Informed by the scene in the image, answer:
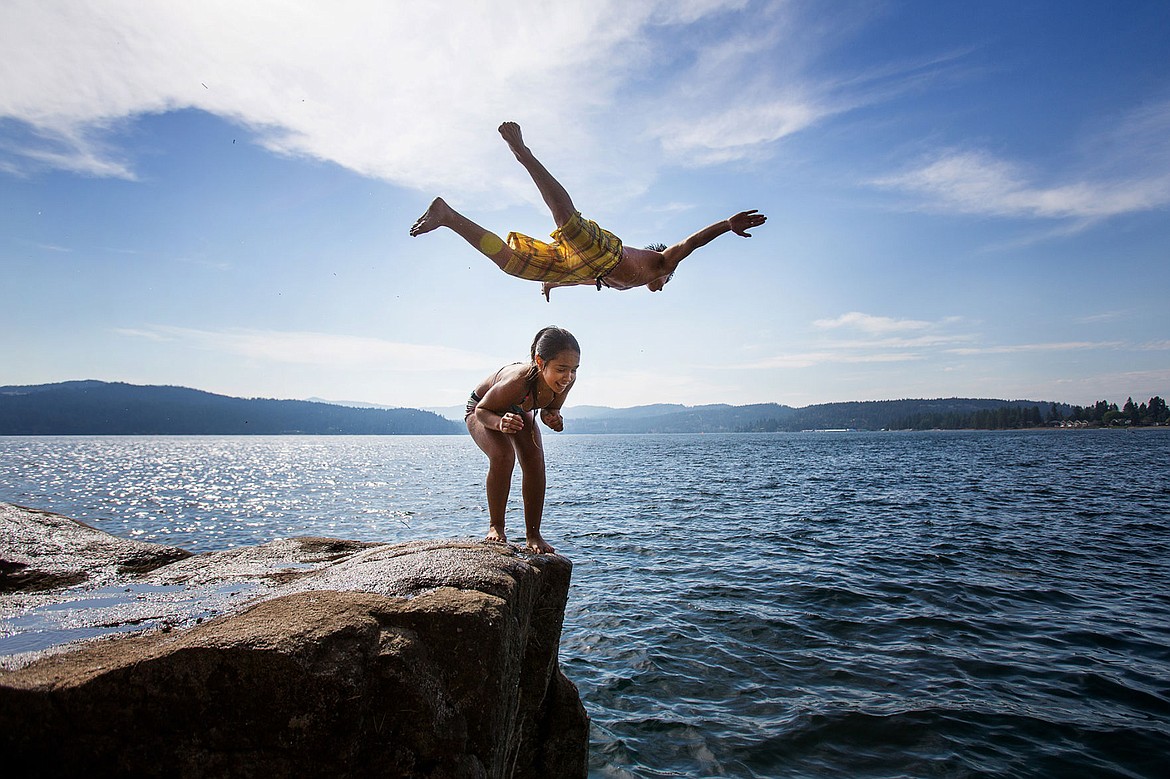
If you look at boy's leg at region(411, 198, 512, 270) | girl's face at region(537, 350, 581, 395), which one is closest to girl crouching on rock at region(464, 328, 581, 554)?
girl's face at region(537, 350, 581, 395)

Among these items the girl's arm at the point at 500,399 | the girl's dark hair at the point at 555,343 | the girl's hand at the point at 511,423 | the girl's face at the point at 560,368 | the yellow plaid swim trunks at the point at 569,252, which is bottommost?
the girl's hand at the point at 511,423

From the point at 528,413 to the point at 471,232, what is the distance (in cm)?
184

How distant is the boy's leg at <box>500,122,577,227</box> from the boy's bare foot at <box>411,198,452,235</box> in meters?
0.82

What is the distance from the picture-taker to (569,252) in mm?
5641

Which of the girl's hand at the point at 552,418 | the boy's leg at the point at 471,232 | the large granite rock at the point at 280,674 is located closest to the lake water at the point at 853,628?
the girl's hand at the point at 552,418

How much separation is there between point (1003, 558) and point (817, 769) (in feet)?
39.8

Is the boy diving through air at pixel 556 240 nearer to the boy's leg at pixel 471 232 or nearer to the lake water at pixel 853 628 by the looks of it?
the boy's leg at pixel 471 232

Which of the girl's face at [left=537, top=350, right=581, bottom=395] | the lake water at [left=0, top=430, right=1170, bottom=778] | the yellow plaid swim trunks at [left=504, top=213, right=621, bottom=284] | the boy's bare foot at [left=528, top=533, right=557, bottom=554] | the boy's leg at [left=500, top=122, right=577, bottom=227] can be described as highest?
the boy's leg at [left=500, top=122, right=577, bottom=227]

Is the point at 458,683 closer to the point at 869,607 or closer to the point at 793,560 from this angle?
the point at 869,607

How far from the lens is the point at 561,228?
5586 millimetres

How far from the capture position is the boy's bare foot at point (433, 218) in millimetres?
5273

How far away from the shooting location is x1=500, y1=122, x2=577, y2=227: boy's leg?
18.1ft

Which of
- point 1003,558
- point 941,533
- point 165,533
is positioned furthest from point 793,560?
point 165,533

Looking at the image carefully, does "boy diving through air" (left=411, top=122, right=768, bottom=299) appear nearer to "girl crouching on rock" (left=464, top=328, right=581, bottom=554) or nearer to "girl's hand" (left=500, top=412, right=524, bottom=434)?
"girl crouching on rock" (left=464, top=328, right=581, bottom=554)
